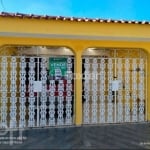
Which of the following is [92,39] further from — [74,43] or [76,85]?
[76,85]

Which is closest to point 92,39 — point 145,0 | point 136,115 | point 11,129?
point 136,115

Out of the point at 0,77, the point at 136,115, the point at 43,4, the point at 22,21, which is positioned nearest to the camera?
the point at 22,21

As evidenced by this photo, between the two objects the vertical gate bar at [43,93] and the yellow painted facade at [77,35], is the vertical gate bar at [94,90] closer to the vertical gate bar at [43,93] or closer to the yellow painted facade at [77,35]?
the yellow painted facade at [77,35]

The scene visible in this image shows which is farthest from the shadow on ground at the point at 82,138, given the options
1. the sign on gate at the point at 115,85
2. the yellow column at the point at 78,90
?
the sign on gate at the point at 115,85

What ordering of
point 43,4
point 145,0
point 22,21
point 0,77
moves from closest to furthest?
point 22,21 < point 0,77 < point 43,4 < point 145,0

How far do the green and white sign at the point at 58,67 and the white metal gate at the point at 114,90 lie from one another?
30.2 inches

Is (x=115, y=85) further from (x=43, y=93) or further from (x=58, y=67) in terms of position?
(x=43, y=93)

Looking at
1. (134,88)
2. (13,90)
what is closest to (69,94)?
(13,90)

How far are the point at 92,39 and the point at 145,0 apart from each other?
37.7 ft

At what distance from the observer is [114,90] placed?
12.4 meters

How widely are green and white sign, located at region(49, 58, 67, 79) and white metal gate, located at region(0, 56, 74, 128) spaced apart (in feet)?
0.40

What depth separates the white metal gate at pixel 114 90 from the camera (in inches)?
478

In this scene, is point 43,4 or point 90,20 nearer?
point 90,20

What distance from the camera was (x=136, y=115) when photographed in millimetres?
12523
